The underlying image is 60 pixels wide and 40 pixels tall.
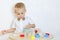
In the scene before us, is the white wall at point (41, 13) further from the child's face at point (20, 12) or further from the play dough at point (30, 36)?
the play dough at point (30, 36)

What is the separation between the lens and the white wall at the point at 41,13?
1384mm

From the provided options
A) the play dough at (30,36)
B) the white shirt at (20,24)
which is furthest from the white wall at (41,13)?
the play dough at (30,36)

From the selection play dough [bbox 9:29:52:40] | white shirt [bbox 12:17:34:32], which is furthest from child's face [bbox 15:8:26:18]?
play dough [bbox 9:29:52:40]

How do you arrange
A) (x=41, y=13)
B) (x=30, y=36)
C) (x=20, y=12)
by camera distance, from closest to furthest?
(x=30, y=36) → (x=20, y=12) → (x=41, y=13)

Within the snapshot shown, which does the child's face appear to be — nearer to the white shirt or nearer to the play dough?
the white shirt

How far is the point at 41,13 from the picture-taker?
1446mm

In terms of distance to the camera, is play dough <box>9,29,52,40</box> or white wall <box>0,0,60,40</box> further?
white wall <box>0,0,60,40</box>

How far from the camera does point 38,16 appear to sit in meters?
1.44

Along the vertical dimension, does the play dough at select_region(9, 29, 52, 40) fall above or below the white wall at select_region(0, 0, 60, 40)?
below

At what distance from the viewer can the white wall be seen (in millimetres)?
1384

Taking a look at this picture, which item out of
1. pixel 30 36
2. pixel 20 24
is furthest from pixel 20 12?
pixel 30 36

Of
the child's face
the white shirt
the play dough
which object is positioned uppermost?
the child's face

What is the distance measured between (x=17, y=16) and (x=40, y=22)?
19 centimetres

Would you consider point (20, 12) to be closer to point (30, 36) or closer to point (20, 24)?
point (20, 24)
